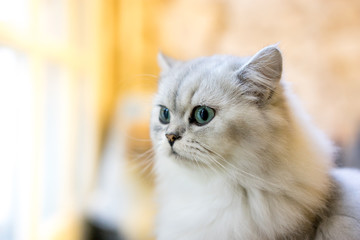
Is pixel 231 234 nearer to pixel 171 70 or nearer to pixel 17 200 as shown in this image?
pixel 171 70

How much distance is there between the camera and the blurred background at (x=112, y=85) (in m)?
1.58

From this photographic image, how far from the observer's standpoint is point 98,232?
7.72ft

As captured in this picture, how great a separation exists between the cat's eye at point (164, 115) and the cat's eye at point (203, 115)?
122 millimetres

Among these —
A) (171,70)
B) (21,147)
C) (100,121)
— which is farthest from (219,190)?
(100,121)

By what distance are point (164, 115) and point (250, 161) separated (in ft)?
0.98

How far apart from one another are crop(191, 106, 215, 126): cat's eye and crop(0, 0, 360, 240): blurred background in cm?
89

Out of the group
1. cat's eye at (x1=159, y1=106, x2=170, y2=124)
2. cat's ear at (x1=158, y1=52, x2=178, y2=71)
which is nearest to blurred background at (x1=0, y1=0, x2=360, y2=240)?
cat's ear at (x1=158, y1=52, x2=178, y2=71)

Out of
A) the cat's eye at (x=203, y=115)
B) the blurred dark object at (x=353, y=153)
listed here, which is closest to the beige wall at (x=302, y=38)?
the blurred dark object at (x=353, y=153)

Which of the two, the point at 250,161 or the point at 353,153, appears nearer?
the point at 250,161

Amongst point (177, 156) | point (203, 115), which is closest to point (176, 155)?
point (177, 156)

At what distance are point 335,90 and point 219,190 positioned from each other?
1.97m

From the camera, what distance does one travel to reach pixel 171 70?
1100 millimetres

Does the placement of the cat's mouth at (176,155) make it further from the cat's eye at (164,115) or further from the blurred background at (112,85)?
the blurred background at (112,85)

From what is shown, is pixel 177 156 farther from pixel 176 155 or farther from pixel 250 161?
pixel 250 161
